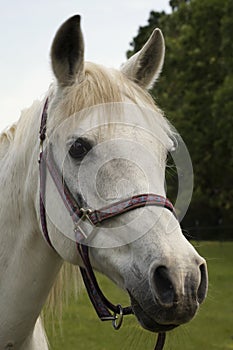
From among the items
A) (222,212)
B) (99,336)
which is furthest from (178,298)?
(222,212)

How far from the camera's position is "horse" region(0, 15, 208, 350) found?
7.48 feet

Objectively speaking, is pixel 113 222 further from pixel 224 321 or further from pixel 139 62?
pixel 224 321

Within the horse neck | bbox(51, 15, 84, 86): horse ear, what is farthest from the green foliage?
bbox(51, 15, 84, 86): horse ear

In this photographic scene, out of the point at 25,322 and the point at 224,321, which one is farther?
the point at 224,321

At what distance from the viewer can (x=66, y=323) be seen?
10062mm

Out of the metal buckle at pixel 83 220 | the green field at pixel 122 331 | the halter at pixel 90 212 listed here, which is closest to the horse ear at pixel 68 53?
the halter at pixel 90 212

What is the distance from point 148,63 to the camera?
3059 millimetres

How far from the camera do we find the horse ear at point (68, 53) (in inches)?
105

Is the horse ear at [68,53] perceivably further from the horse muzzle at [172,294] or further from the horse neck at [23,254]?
the horse muzzle at [172,294]

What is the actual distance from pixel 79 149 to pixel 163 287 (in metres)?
0.75

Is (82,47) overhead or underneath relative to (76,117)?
overhead

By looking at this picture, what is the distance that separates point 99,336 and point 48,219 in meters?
6.52

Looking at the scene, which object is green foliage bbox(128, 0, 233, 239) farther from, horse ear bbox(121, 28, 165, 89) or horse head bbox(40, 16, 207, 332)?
horse head bbox(40, 16, 207, 332)

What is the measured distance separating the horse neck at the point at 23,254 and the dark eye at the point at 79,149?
0.35 metres
